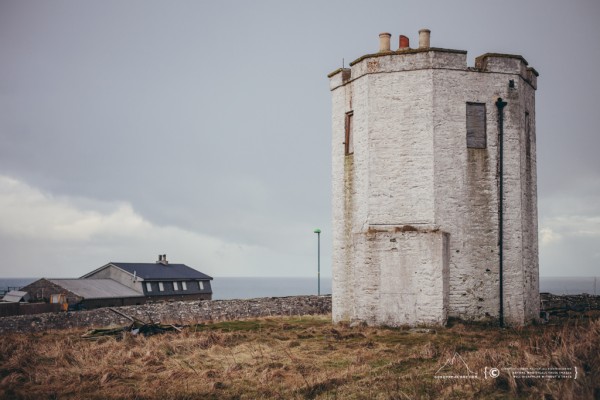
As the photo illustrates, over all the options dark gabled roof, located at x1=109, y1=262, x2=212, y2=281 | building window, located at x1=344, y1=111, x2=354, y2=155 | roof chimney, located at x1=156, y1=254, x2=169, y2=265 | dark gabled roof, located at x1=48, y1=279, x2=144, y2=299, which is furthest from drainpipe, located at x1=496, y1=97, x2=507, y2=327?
roof chimney, located at x1=156, y1=254, x2=169, y2=265

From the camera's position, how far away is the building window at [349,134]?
71.0 ft

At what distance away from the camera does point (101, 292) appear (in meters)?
47.7

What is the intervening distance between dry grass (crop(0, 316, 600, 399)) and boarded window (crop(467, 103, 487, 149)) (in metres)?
6.53

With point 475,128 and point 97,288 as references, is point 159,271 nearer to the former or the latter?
point 97,288

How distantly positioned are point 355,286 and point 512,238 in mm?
5803

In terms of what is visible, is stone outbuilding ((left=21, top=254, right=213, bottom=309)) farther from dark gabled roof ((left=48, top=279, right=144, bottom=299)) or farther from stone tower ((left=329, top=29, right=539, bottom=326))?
stone tower ((left=329, top=29, right=539, bottom=326))

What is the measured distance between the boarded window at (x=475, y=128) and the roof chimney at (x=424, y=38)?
2.86 m

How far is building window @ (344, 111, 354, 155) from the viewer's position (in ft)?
71.0

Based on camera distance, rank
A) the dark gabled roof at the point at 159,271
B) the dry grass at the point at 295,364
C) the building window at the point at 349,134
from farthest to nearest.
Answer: the dark gabled roof at the point at 159,271 → the building window at the point at 349,134 → the dry grass at the point at 295,364

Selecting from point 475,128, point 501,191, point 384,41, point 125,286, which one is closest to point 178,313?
point 384,41

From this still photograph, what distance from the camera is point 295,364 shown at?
13.1 metres

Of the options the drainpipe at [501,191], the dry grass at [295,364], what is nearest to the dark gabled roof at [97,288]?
Answer: the dry grass at [295,364]

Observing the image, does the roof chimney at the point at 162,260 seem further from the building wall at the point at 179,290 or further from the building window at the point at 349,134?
the building window at the point at 349,134

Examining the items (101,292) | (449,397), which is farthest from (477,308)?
(101,292)
